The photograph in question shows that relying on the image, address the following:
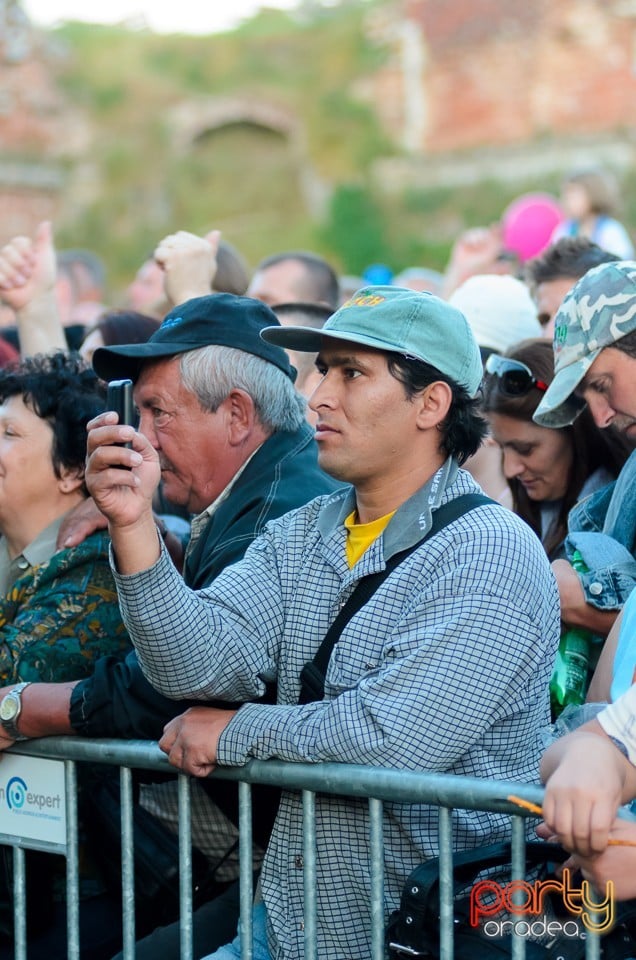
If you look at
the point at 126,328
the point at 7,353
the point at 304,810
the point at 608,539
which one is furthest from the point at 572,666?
Result: the point at 7,353

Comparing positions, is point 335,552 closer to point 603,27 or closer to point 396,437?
point 396,437

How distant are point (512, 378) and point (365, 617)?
148 centimetres

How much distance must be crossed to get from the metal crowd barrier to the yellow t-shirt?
50 centimetres

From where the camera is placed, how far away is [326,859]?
2816 mm

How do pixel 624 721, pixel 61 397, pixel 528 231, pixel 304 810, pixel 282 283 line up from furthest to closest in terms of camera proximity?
pixel 528 231, pixel 282 283, pixel 61 397, pixel 304 810, pixel 624 721

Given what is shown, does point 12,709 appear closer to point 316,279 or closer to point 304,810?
point 304,810

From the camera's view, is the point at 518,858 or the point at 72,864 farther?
the point at 72,864

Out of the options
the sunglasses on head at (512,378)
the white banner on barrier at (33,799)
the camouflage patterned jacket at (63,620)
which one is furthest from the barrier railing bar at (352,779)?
the sunglasses on head at (512,378)

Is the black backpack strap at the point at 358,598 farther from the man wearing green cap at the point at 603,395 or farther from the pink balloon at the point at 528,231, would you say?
the pink balloon at the point at 528,231

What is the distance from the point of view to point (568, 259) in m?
5.09

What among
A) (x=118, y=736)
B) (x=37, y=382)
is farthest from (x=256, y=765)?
(x=37, y=382)

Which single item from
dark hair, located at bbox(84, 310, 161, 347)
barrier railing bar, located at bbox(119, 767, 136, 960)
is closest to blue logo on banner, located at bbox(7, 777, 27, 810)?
barrier railing bar, located at bbox(119, 767, 136, 960)

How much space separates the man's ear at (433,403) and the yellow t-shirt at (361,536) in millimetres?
219

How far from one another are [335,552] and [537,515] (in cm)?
133
